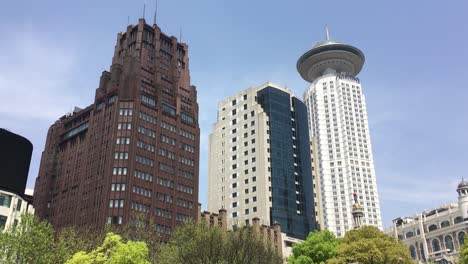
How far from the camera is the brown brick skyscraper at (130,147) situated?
110 meters

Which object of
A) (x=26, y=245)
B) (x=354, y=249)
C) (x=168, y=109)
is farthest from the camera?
(x=168, y=109)

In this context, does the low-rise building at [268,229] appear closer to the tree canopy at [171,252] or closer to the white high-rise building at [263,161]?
the white high-rise building at [263,161]

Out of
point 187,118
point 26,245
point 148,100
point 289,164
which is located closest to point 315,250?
point 26,245

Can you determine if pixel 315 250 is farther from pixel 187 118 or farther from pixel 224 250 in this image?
pixel 187 118

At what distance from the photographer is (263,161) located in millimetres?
143375

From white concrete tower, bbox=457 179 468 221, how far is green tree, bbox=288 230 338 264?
261 feet

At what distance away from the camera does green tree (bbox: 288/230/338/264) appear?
7506 centimetres

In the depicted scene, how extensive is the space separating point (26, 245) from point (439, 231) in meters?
131

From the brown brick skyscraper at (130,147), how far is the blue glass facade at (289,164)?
89.1ft

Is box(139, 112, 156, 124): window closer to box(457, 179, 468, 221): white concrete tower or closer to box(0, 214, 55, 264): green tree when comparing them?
box(0, 214, 55, 264): green tree

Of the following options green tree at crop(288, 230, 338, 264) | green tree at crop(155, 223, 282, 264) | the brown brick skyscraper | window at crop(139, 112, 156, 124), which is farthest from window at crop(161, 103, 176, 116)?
green tree at crop(155, 223, 282, 264)

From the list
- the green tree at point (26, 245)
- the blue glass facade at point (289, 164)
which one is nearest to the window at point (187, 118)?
the blue glass facade at point (289, 164)

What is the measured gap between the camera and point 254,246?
155ft

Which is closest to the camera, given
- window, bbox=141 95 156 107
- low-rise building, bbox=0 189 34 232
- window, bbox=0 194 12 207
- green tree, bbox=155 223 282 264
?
green tree, bbox=155 223 282 264
